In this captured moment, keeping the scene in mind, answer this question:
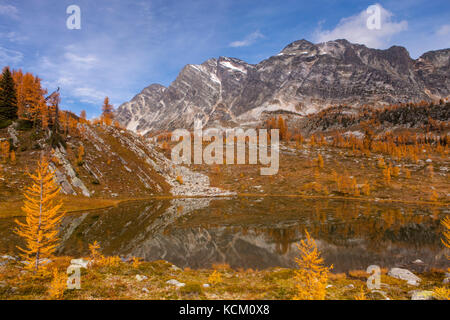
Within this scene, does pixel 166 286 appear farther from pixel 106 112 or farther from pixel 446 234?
pixel 106 112

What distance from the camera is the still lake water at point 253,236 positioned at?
2756 cm

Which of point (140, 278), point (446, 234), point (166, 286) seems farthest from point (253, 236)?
point (446, 234)

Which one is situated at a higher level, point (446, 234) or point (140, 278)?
point (446, 234)

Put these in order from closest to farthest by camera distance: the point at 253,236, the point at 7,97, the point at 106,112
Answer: the point at 253,236 < the point at 7,97 < the point at 106,112

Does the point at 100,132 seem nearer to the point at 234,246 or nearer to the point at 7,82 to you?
the point at 7,82

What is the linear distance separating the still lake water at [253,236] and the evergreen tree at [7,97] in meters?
57.2

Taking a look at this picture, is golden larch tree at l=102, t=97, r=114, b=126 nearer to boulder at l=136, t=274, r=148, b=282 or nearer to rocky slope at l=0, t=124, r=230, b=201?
rocky slope at l=0, t=124, r=230, b=201

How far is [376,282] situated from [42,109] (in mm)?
99471

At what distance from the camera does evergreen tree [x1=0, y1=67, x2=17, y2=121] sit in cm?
7569

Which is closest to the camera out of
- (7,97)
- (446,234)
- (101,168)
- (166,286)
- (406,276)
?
(166,286)

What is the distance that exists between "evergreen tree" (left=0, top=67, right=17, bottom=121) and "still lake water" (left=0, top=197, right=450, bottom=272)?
188 feet

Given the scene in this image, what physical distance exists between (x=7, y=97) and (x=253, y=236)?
9927cm

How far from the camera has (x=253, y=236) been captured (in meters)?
37.2
